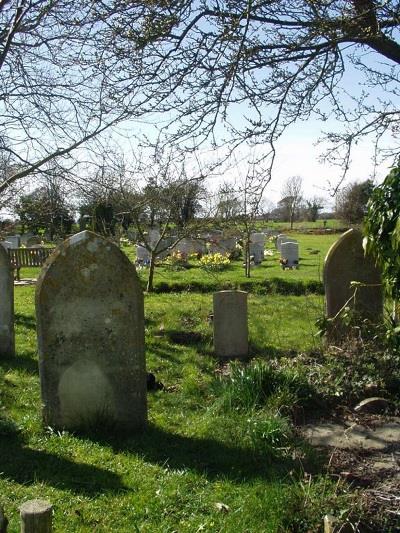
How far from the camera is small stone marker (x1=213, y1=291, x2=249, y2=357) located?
27.8 ft

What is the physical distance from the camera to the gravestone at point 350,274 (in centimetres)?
855

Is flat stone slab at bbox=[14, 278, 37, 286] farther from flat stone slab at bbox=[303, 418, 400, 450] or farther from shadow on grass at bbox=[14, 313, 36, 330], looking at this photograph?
flat stone slab at bbox=[303, 418, 400, 450]

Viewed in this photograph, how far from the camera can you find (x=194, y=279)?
16016 mm

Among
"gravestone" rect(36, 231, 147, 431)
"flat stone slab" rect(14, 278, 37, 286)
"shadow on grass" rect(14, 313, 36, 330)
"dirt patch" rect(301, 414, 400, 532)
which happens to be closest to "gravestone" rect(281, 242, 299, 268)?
"flat stone slab" rect(14, 278, 37, 286)

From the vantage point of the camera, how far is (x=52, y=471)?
174 inches

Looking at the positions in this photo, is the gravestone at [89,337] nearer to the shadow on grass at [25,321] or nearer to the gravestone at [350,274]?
the gravestone at [350,274]

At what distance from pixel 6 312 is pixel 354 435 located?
527cm

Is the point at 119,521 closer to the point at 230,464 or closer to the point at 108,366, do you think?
the point at 230,464

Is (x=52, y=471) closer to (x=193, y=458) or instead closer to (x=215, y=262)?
(x=193, y=458)

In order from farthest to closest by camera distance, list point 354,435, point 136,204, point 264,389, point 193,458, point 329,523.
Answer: point 136,204 → point 264,389 → point 354,435 → point 193,458 → point 329,523

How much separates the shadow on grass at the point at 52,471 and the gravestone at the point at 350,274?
5167mm

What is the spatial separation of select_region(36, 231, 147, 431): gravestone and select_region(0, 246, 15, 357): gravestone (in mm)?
3165

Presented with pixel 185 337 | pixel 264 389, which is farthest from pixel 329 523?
pixel 185 337

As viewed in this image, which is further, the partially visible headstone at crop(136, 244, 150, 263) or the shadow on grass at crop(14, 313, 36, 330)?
the partially visible headstone at crop(136, 244, 150, 263)
